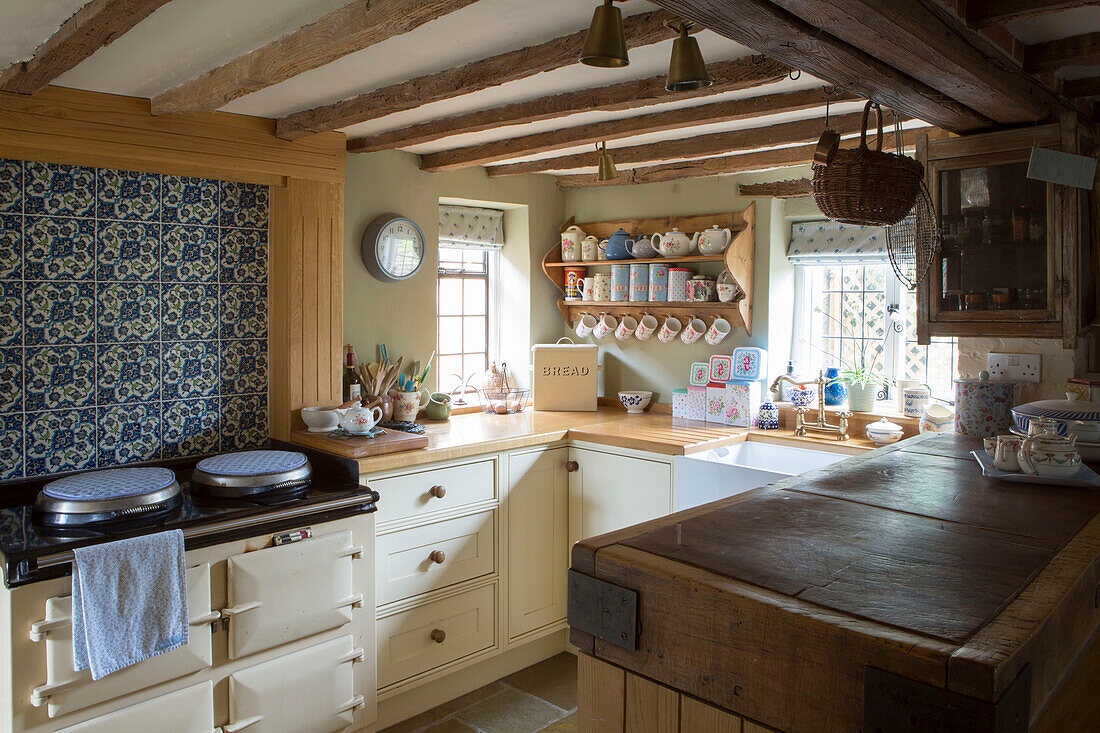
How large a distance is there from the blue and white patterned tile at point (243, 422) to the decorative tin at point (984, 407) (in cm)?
264

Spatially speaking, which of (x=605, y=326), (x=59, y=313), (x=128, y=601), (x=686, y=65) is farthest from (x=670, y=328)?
(x=128, y=601)

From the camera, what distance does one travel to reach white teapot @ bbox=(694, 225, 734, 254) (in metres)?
4.04

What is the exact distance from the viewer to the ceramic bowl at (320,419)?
10.5ft

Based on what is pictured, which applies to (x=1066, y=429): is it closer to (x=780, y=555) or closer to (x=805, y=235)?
(x=780, y=555)

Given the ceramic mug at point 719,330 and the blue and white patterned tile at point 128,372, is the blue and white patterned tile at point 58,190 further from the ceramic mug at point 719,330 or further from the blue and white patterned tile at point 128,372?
the ceramic mug at point 719,330

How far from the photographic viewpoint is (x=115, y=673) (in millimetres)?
2230

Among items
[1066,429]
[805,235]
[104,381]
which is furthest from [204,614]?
[805,235]

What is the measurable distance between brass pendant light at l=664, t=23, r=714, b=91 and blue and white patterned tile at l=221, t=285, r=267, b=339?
2.08 m

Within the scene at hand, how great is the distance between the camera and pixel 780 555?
139cm

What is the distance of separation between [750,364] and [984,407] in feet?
4.07

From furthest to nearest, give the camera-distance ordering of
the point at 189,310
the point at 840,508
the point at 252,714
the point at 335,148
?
the point at 335,148
the point at 189,310
the point at 252,714
the point at 840,508

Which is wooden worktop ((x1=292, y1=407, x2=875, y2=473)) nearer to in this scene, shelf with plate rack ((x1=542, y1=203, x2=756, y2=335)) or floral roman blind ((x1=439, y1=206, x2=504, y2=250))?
shelf with plate rack ((x1=542, y1=203, x2=756, y2=335))

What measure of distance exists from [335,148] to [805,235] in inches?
86.5

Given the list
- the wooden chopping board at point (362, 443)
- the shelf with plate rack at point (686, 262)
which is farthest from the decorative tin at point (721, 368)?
the wooden chopping board at point (362, 443)
